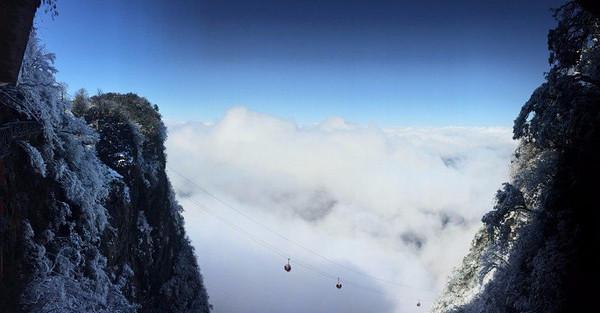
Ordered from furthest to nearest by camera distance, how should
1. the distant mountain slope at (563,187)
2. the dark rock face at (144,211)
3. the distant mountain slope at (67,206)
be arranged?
the dark rock face at (144,211) < the distant mountain slope at (67,206) < the distant mountain slope at (563,187)

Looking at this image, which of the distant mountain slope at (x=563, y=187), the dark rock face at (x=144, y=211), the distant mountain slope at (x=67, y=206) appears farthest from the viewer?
the dark rock face at (x=144, y=211)

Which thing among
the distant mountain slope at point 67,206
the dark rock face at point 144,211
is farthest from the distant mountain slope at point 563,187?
the dark rock face at point 144,211

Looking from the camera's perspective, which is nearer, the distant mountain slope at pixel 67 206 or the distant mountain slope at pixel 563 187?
the distant mountain slope at pixel 563 187

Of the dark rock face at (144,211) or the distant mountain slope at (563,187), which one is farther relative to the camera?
the dark rock face at (144,211)

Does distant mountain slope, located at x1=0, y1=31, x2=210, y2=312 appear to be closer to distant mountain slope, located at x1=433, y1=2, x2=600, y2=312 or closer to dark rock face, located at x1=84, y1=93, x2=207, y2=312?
dark rock face, located at x1=84, y1=93, x2=207, y2=312

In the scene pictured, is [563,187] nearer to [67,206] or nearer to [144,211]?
[67,206]

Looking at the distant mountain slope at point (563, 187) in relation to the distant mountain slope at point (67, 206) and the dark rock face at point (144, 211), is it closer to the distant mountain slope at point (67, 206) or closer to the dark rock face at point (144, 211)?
the distant mountain slope at point (67, 206)

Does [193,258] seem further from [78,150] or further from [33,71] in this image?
[33,71]
